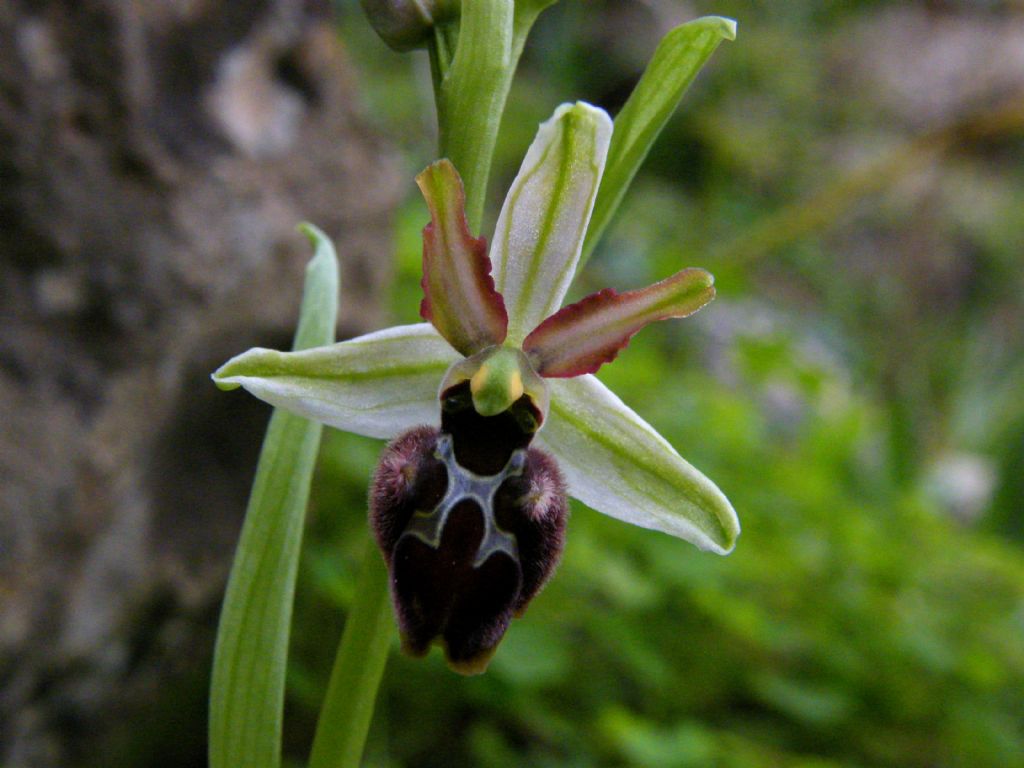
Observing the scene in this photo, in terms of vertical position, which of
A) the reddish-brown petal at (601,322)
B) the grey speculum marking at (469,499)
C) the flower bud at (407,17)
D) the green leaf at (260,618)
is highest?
the flower bud at (407,17)

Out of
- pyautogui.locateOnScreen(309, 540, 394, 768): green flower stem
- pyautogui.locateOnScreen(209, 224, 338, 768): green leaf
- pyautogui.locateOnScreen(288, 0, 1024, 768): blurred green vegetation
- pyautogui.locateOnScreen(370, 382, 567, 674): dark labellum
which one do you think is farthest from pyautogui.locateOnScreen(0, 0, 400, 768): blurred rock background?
pyautogui.locateOnScreen(370, 382, 567, 674): dark labellum

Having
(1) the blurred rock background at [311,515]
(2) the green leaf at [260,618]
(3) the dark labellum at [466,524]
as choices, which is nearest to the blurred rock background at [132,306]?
(1) the blurred rock background at [311,515]

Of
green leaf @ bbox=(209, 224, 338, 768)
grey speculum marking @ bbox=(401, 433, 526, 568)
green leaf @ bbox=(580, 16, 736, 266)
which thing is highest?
green leaf @ bbox=(580, 16, 736, 266)

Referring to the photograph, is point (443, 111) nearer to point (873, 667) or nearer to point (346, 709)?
point (346, 709)

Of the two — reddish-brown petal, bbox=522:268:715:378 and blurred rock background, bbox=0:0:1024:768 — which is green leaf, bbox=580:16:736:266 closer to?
reddish-brown petal, bbox=522:268:715:378

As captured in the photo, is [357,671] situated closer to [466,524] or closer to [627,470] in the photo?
[466,524]

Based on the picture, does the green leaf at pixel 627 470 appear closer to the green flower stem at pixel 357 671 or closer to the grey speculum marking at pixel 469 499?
the grey speculum marking at pixel 469 499

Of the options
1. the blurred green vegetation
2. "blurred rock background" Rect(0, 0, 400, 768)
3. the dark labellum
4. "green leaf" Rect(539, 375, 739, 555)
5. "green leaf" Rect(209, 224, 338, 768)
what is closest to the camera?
the dark labellum
